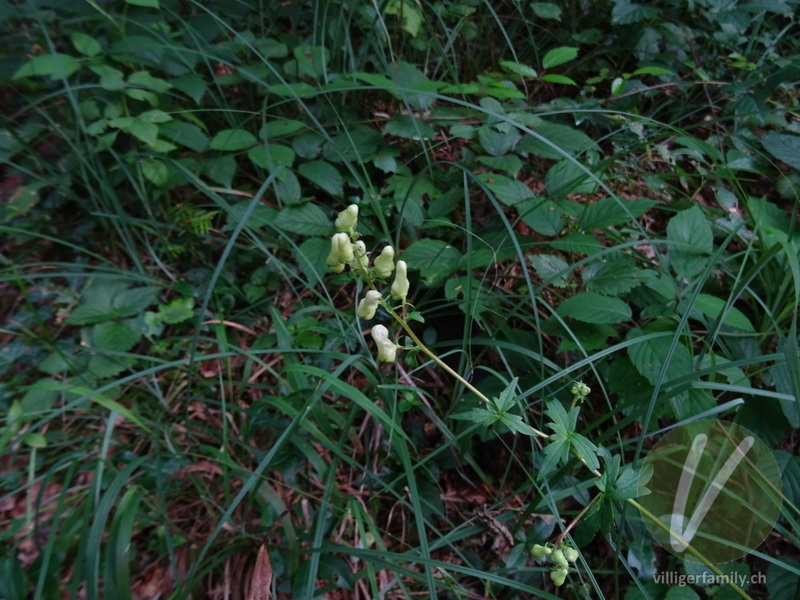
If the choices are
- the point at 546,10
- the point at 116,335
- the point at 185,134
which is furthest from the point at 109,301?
the point at 546,10

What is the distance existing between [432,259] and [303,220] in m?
0.55

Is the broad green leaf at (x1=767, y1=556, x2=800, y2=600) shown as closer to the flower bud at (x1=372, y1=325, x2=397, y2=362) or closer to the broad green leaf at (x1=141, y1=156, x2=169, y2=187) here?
the flower bud at (x1=372, y1=325, x2=397, y2=362)

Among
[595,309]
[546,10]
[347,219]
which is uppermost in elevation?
[546,10]

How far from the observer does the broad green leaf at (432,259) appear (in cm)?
144

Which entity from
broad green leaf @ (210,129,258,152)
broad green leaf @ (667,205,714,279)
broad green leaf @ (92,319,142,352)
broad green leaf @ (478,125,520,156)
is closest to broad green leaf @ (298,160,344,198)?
broad green leaf @ (210,129,258,152)

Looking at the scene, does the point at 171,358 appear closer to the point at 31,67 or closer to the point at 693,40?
the point at 31,67

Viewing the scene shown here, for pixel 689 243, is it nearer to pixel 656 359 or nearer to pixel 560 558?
pixel 656 359

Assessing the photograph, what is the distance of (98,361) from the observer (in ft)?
5.42

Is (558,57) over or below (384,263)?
over

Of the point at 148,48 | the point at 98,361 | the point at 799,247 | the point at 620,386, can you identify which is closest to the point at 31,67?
the point at 148,48

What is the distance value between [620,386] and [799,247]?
746mm

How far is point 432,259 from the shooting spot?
4.77 ft

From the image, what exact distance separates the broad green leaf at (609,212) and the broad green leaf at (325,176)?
2.90ft

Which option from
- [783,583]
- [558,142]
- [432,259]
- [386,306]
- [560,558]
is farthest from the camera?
[558,142]
